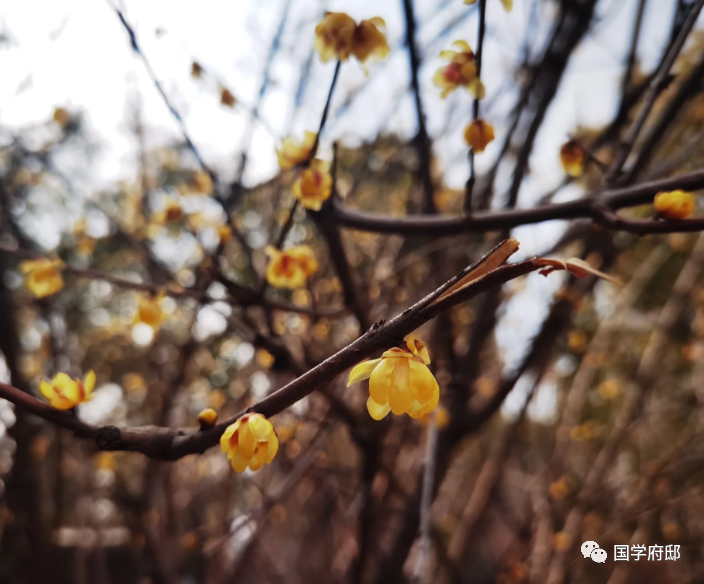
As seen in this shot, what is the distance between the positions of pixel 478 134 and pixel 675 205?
1.31 ft

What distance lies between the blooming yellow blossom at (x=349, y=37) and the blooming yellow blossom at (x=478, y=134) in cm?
25

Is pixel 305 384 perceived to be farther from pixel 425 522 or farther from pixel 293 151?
pixel 425 522

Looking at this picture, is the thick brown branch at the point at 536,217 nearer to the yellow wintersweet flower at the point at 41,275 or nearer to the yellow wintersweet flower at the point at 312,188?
the yellow wintersweet flower at the point at 312,188

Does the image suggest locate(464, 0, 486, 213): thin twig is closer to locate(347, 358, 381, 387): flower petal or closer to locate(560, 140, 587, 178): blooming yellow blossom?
locate(560, 140, 587, 178): blooming yellow blossom

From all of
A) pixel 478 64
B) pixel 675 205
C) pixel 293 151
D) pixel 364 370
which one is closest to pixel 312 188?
pixel 293 151

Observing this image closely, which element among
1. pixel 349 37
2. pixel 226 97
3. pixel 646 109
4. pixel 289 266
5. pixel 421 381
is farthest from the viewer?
pixel 226 97

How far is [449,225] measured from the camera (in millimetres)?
1058

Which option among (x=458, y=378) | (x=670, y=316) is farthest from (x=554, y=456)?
(x=458, y=378)

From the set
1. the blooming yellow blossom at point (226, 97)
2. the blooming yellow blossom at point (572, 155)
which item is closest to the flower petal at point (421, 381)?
the blooming yellow blossom at point (572, 155)

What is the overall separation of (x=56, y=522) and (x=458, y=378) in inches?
96.3

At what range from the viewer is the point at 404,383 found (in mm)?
557

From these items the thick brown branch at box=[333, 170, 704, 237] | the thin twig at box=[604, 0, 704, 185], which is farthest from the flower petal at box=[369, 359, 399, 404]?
the thin twig at box=[604, 0, 704, 185]

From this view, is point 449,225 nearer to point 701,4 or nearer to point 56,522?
point 701,4

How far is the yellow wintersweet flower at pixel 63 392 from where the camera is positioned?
2.02ft
